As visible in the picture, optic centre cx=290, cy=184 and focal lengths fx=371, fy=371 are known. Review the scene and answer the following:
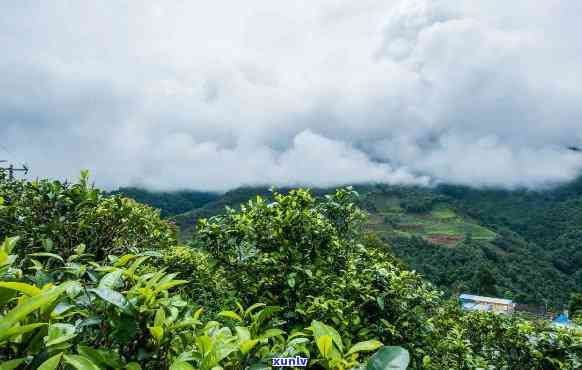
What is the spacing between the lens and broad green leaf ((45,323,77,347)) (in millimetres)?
1065

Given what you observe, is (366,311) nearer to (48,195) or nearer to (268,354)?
(268,354)

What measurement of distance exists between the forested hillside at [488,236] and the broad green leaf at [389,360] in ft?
11.0

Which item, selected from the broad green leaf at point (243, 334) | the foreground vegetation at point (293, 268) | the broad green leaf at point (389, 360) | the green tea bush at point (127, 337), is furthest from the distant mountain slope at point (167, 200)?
the broad green leaf at point (389, 360)

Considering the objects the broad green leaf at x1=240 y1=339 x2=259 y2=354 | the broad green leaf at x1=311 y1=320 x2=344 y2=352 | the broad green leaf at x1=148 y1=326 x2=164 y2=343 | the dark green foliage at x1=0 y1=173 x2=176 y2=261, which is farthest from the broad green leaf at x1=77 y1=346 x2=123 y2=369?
the dark green foliage at x1=0 y1=173 x2=176 y2=261

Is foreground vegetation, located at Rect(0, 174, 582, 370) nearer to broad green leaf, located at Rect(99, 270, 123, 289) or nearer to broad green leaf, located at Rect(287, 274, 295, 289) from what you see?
broad green leaf, located at Rect(287, 274, 295, 289)

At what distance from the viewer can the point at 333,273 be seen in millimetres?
4027

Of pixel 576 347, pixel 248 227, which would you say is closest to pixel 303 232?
pixel 248 227

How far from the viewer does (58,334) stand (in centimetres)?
111

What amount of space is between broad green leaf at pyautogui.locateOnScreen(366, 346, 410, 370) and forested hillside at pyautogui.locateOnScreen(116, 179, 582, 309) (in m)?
3.34

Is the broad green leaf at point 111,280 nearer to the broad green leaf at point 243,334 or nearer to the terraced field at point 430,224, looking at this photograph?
the broad green leaf at point 243,334

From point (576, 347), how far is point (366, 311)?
9.01 feet

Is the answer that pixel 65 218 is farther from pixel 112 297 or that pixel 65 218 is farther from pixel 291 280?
A: pixel 112 297

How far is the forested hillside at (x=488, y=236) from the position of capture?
64.9 metres

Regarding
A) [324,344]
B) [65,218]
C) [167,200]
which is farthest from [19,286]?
[167,200]
